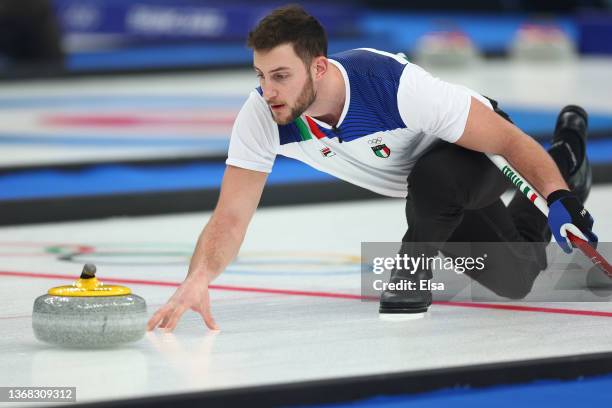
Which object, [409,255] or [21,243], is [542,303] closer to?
[409,255]

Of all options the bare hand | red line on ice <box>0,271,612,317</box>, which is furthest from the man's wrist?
the bare hand

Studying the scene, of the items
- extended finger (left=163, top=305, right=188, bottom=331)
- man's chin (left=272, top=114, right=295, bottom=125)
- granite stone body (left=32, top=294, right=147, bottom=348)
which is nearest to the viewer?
granite stone body (left=32, top=294, right=147, bottom=348)

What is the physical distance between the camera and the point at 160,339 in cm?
352

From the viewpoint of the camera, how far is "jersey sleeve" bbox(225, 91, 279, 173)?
12.6 ft

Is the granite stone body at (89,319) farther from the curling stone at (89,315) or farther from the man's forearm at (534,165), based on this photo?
the man's forearm at (534,165)

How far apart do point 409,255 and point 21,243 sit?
6.78ft

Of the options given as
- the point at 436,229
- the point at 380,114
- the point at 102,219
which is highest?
the point at 380,114

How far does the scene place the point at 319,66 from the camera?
12.0 feet

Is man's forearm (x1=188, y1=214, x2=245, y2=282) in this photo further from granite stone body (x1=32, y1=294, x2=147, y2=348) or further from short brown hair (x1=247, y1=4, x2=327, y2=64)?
short brown hair (x1=247, y1=4, x2=327, y2=64)

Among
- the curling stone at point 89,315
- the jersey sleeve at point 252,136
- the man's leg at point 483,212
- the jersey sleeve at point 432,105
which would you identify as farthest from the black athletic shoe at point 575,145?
the curling stone at point 89,315

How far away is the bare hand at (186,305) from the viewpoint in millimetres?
3547

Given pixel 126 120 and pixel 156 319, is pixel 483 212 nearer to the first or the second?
pixel 156 319

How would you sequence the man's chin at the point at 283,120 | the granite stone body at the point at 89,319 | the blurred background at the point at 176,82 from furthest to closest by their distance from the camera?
the blurred background at the point at 176,82
the man's chin at the point at 283,120
the granite stone body at the point at 89,319

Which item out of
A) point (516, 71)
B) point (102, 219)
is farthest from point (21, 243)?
point (516, 71)
